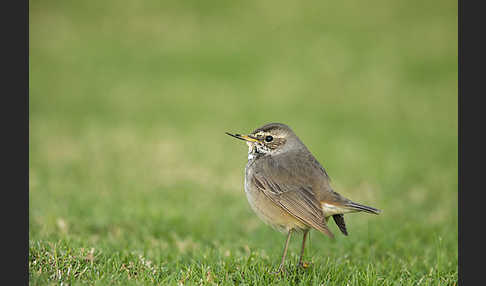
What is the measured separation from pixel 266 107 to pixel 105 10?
9.14m

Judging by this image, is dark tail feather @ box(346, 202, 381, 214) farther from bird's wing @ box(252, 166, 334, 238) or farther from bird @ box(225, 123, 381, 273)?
bird's wing @ box(252, 166, 334, 238)

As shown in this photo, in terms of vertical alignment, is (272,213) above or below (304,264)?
above

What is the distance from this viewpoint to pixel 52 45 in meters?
18.5

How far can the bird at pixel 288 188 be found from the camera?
17.1ft

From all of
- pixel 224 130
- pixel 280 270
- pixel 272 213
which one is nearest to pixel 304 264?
pixel 280 270

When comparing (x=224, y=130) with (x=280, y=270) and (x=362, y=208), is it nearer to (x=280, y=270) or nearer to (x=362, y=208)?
(x=280, y=270)

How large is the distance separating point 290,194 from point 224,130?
8.21 metres

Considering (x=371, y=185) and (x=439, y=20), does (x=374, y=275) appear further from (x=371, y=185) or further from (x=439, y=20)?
(x=439, y=20)

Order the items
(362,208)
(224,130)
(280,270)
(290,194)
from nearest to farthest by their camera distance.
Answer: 1. (362,208)
2. (280,270)
3. (290,194)
4. (224,130)

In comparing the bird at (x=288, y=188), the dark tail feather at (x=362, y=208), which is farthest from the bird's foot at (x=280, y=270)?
the dark tail feather at (x=362, y=208)

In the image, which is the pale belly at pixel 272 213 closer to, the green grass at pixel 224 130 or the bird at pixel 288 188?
the bird at pixel 288 188

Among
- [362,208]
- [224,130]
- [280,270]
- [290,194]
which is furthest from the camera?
[224,130]

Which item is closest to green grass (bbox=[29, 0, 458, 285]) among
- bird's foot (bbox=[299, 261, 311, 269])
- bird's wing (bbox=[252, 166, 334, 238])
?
bird's foot (bbox=[299, 261, 311, 269])

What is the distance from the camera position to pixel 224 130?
1350cm
